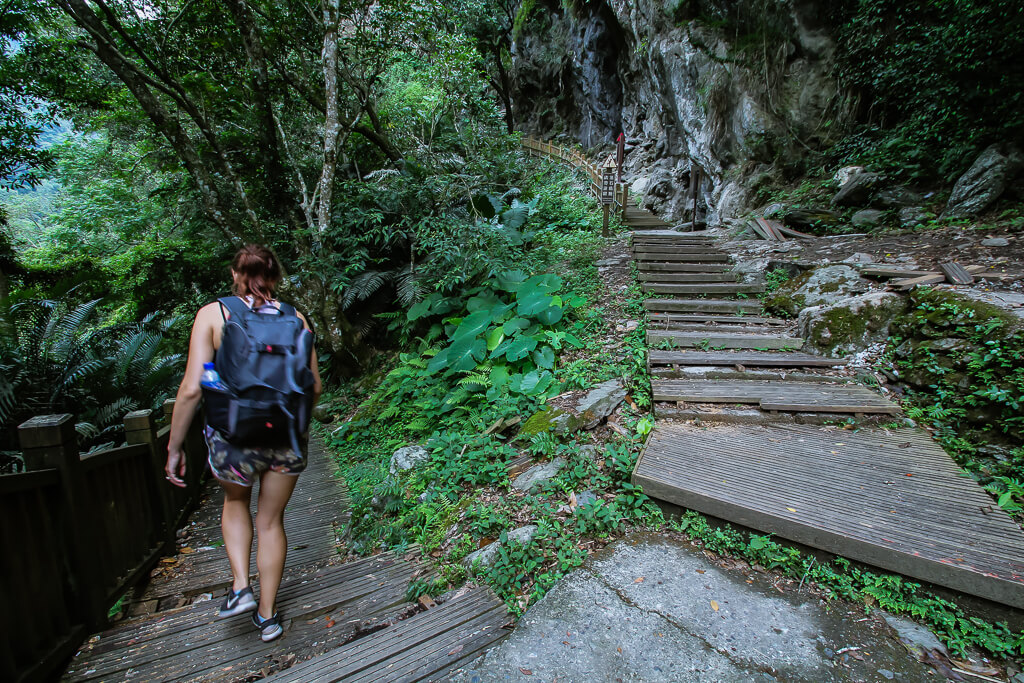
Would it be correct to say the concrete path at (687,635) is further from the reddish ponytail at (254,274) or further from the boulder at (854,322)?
the boulder at (854,322)

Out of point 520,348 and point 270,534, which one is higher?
point 520,348

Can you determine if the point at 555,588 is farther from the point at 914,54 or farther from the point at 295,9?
the point at 914,54

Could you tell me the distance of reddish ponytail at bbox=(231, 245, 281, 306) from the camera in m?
2.06

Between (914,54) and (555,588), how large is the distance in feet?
35.8

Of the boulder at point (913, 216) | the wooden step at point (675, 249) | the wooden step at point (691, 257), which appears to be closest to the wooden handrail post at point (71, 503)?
the wooden step at point (691, 257)

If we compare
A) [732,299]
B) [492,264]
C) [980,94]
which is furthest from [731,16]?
[492,264]

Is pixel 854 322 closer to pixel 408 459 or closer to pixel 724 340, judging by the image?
pixel 724 340

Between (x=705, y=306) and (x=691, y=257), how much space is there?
5.84ft

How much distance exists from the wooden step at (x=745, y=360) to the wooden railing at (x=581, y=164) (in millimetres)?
7613

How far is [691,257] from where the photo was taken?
22.9 ft

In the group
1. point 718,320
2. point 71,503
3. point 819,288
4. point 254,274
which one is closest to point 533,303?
point 718,320

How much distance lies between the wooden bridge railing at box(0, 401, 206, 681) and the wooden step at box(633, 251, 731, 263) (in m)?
6.69

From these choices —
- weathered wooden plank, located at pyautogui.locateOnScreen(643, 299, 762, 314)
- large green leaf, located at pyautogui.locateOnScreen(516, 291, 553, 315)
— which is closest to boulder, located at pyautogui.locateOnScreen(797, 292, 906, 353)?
weathered wooden plank, located at pyautogui.locateOnScreen(643, 299, 762, 314)

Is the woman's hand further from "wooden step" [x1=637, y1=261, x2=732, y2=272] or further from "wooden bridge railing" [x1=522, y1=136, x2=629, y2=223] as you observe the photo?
"wooden bridge railing" [x1=522, y1=136, x2=629, y2=223]
